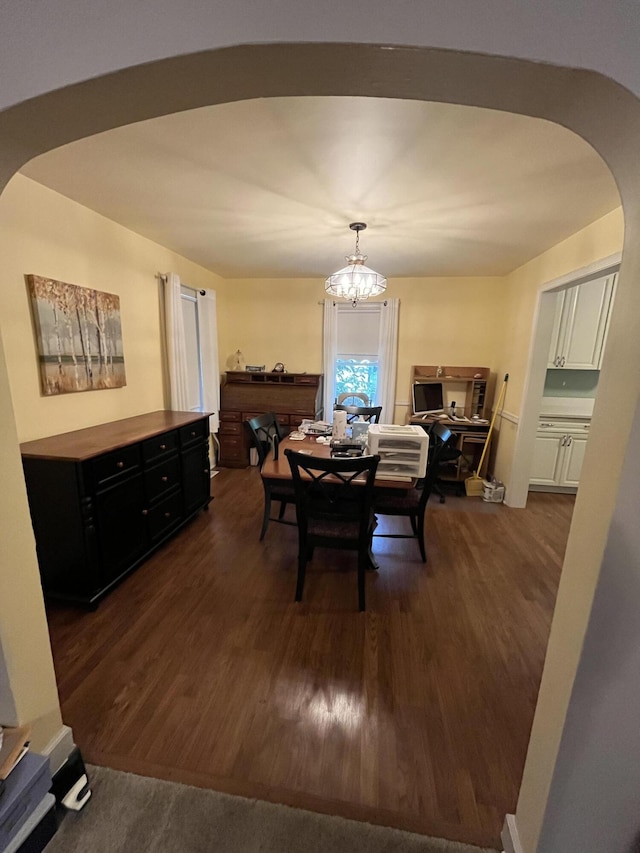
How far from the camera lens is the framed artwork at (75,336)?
6.97ft

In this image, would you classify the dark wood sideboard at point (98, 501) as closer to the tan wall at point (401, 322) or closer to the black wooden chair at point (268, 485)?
the black wooden chair at point (268, 485)

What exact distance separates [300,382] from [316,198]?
2.50m

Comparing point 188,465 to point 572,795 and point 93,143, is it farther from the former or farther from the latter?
point 572,795

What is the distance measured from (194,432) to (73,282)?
137 cm

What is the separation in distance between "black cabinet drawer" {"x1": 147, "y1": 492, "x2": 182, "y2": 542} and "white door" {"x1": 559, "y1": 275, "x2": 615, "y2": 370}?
4090mm

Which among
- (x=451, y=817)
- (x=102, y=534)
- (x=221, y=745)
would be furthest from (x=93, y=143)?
(x=451, y=817)

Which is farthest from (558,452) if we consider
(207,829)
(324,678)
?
(207,829)

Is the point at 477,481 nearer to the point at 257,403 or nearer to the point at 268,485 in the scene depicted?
the point at 268,485

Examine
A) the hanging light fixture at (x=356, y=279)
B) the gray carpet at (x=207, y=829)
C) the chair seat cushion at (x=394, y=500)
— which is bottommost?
the gray carpet at (x=207, y=829)

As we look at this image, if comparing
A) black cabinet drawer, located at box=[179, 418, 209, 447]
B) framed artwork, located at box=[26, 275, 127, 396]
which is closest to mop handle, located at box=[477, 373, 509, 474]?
black cabinet drawer, located at box=[179, 418, 209, 447]

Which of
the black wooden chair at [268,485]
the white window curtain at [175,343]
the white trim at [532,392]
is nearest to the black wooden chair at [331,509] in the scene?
the black wooden chair at [268,485]

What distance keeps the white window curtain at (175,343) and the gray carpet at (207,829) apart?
2.85 meters

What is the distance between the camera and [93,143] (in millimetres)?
1640

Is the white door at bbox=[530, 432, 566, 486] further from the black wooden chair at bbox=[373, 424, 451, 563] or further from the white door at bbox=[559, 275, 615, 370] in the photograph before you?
the black wooden chair at bbox=[373, 424, 451, 563]
